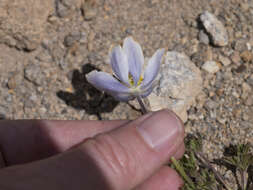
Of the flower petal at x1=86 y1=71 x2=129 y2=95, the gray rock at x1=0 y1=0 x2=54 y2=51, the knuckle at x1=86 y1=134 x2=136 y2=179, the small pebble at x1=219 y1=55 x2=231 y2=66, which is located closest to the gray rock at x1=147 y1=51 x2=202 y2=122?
the small pebble at x1=219 y1=55 x2=231 y2=66

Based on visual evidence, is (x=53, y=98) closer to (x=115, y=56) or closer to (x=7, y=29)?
(x=7, y=29)

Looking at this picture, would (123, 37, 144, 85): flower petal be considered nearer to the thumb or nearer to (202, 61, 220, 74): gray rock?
the thumb

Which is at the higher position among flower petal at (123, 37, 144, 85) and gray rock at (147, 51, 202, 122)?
flower petal at (123, 37, 144, 85)

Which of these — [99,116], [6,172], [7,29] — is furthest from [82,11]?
[6,172]

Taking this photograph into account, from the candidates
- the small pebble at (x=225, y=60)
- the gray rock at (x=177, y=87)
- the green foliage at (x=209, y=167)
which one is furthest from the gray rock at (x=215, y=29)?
the green foliage at (x=209, y=167)

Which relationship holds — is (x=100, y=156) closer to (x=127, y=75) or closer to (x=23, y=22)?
(x=127, y=75)

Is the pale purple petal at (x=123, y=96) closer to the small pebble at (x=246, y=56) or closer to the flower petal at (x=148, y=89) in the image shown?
the flower petal at (x=148, y=89)
